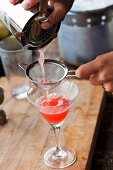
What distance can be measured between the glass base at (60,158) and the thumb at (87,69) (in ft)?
0.92

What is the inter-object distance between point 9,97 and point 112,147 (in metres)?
0.44

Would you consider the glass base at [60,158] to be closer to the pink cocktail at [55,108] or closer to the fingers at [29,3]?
the pink cocktail at [55,108]

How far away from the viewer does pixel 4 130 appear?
126 centimetres

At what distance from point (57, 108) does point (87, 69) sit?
16 centimetres

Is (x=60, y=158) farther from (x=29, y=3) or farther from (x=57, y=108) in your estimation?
(x=29, y=3)

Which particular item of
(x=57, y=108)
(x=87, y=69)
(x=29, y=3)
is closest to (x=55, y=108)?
(x=57, y=108)

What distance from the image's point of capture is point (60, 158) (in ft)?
3.81

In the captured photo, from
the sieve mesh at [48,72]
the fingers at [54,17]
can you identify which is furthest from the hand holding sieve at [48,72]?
the fingers at [54,17]

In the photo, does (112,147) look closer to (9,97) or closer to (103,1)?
(9,97)

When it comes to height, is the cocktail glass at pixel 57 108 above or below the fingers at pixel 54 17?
below

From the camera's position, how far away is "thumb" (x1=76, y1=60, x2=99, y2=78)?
3.15ft

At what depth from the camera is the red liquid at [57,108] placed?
1.07m

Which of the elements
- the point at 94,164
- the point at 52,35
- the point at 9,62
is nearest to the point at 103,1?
the point at 9,62

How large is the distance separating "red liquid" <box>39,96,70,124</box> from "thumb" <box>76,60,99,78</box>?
14cm
